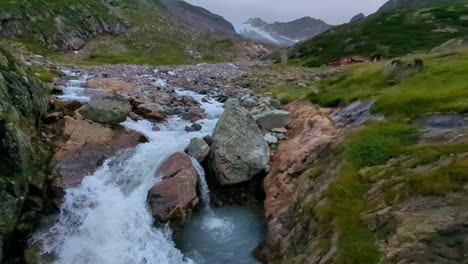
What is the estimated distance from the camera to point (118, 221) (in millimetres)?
23016

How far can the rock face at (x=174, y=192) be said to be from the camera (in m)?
23.4

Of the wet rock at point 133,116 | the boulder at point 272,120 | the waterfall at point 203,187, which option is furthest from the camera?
the wet rock at point 133,116

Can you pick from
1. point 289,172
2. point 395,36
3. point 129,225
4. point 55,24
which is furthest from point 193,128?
point 55,24

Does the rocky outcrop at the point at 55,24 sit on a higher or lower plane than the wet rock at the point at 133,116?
lower

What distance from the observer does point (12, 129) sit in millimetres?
21078

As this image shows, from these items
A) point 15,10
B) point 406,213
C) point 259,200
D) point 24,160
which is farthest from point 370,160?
point 15,10

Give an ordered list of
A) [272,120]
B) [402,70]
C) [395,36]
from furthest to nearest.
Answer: [395,36], [402,70], [272,120]

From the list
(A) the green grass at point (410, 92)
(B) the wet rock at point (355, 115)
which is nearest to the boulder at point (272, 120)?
(A) the green grass at point (410, 92)

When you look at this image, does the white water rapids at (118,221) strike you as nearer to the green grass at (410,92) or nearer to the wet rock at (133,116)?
the wet rock at (133,116)

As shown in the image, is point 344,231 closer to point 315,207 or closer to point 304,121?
point 315,207

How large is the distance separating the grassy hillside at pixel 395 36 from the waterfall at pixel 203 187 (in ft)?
213

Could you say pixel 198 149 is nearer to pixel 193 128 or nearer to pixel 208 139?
pixel 208 139

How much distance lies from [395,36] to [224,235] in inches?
3869

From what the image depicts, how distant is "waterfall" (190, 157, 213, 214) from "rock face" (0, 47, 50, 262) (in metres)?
8.53
